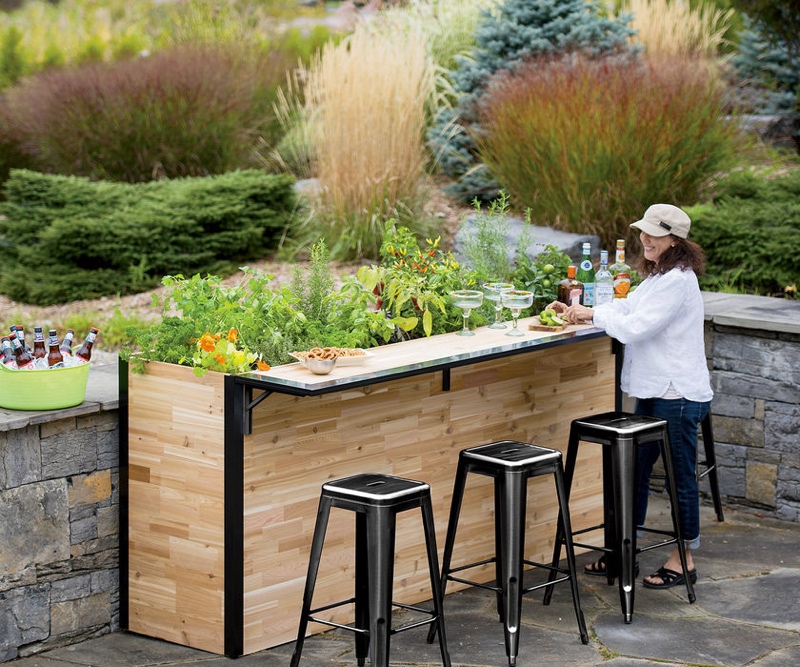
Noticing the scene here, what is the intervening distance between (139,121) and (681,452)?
582cm

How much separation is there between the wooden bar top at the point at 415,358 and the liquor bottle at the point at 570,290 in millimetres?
177

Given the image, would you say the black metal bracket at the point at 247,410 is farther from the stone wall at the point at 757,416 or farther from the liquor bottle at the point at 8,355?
the stone wall at the point at 757,416

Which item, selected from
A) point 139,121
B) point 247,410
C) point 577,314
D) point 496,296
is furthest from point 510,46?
point 247,410

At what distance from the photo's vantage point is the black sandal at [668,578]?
4.78 metres

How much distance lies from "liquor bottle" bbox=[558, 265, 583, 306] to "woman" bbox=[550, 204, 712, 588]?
192 mm

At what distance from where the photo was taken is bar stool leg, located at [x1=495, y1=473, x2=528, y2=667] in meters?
4.01

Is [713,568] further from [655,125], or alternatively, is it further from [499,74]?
[499,74]

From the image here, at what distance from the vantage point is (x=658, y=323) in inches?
179

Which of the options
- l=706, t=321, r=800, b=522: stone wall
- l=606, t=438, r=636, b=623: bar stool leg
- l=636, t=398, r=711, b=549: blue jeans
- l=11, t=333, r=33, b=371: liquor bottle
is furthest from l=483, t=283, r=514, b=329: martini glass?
l=11, t=333, r=33, b=371: liquor bottle

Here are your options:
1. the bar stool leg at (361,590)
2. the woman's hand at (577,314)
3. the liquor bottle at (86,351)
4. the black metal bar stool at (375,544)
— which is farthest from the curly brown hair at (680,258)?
the liquor bottle at (86,351)

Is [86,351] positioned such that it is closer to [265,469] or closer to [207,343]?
[207,343]

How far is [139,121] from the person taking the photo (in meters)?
9.27

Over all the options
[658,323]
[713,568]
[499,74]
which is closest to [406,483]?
[658,323]

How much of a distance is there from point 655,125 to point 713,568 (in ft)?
11.3
